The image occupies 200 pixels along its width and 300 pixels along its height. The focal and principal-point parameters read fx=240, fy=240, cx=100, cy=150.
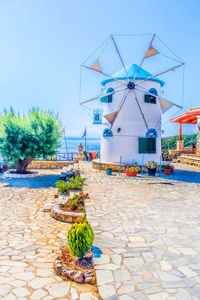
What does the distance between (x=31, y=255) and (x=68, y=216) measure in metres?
2.18

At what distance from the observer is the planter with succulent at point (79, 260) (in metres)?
3.43

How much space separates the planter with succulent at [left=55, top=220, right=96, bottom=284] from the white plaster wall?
11.0m

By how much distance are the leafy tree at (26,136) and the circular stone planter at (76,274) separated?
485 inches

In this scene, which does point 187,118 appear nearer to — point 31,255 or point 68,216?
point 68,216

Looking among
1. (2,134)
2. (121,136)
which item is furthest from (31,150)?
(121,136)

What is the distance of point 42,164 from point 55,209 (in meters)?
13.9

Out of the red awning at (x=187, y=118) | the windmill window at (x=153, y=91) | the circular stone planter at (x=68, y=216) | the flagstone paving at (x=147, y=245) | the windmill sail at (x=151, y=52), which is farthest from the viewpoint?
the red awning at (x=187, y=118)

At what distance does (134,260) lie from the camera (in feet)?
11.9

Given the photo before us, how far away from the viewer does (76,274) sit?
11.3ft

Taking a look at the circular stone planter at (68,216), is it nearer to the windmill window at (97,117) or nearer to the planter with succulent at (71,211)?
the planter with succulent at (71,211)

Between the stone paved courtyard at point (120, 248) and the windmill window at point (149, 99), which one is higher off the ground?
the windmill window at point (149, 99)

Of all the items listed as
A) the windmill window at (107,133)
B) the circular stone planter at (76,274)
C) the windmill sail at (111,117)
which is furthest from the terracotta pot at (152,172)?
the circular stone planter at (76,274)

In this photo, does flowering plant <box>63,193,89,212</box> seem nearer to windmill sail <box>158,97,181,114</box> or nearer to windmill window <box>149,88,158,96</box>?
windmill sail <box>158,97,181,114</box>

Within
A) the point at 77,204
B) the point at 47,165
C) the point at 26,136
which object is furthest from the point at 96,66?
the point at 77,204
